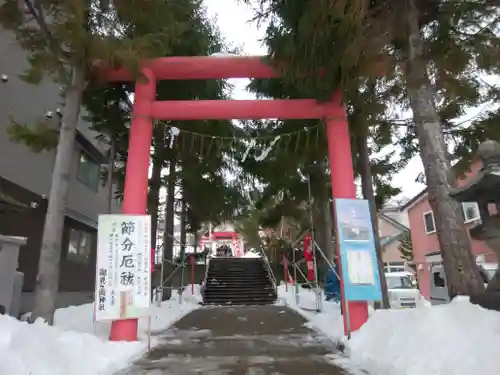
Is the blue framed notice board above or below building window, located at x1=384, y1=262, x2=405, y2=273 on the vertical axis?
below

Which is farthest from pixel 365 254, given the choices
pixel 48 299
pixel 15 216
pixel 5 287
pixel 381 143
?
pixel 15 216

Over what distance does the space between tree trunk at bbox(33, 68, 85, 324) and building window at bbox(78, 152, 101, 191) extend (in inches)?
252

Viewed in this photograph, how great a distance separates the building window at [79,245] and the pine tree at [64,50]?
6.18 metres

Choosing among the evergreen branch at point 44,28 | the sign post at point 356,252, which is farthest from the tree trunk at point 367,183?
the evergreen branch at point 44,28

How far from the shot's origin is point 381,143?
29.8 ft

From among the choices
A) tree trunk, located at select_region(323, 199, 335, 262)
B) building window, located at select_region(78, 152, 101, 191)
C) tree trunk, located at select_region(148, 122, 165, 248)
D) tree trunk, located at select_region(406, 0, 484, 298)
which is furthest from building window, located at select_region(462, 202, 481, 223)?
building window, located at select_region(78, 152, 101, 191)

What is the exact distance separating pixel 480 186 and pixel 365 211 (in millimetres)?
2555

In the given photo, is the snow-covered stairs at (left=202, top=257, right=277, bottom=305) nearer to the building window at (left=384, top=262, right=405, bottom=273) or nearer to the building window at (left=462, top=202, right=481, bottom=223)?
the building window at (left=462, top=202, right=481, bottom=223)

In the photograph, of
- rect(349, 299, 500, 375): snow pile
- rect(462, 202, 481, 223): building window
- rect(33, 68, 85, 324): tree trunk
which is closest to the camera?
rect(349, 299, 500, 375): snow pile

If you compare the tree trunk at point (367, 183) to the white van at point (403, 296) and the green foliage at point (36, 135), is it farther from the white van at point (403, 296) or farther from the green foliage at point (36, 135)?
the green foliage at point (36, 135)

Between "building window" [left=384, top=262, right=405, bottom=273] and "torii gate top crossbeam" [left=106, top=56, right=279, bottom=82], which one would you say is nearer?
"torii gate top crossbeam" [left=106, top=56, right=279, bottom=82]

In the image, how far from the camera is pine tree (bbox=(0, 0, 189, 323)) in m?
6.03

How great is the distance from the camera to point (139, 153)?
741 cm

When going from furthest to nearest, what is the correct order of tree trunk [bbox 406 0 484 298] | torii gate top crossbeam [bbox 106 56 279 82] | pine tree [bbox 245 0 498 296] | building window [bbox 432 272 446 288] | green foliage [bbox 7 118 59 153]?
building window [bbox 432 272 446 288], torii gate top crossbeam [bbox 106 56 279 82], green foliage [bbox 7 118 59 153], pine tree [bbox 245 0 498 296], tree trunk [bbox 406 0 484 298]
